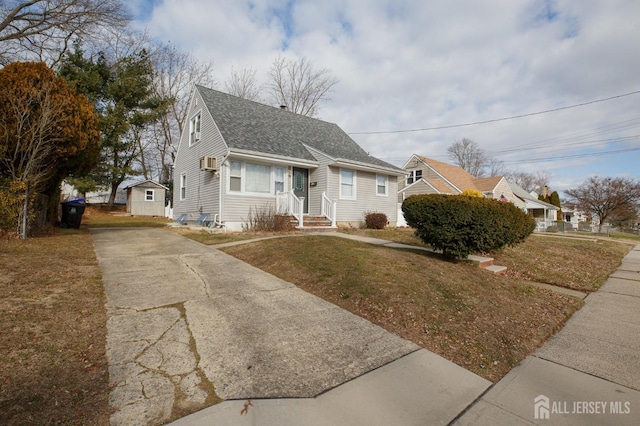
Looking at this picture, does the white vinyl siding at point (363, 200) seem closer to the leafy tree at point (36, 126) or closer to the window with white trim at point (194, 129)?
the window with white trim at point (194, 129)

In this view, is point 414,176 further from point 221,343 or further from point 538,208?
point 221,343

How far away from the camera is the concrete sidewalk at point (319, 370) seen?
2.24 metres

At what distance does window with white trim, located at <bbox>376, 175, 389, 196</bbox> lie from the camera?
16.1 m

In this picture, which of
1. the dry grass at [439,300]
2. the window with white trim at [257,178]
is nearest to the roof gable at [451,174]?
the window with white trim at [257,178]

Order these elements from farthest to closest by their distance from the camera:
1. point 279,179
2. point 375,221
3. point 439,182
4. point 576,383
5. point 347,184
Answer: point 439,182 → point 347,184 → point 375,221 → point 279,179 → point 576,383

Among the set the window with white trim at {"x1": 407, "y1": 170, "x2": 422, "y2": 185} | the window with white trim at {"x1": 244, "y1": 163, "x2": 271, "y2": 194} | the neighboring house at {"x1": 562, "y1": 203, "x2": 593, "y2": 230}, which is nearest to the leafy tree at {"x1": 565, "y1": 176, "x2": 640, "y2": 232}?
the neighboring house at {"x1": 562, "y1": 203, "x2": 593, "y2": 230}

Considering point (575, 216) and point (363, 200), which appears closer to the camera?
point (363, 200)

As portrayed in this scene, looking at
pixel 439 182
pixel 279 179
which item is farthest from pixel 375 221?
pixel 439 182

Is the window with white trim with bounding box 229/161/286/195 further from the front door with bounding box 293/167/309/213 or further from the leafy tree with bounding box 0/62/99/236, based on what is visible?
the leafy tree with bounding box 0/62/99/236

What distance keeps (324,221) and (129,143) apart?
69.8 feet

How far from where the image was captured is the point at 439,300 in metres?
4.32

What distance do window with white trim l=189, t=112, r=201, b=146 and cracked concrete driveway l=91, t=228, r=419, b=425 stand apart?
36.5 ft

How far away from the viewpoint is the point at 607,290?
19.2 ft

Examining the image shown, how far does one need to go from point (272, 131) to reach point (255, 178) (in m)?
3.30
